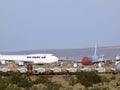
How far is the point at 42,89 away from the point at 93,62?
1904 inches

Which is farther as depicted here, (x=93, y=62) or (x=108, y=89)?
(x=93, y=62)

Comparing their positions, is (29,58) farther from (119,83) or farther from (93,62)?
(119,83)

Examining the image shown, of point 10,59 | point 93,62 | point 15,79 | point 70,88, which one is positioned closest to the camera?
point 70,88

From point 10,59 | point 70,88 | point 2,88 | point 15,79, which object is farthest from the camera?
point 10,59

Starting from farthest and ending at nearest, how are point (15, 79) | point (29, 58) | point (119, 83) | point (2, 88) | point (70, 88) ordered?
point (29, 58), point (15, 79), point (119, 83), point (70, 88), point (2, 88)

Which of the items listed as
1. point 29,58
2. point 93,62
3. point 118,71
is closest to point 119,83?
point 118,71

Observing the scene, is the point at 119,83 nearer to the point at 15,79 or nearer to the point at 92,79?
the point at 92,79

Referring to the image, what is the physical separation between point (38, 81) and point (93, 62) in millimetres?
41837

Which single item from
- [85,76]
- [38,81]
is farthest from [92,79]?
[38,81]

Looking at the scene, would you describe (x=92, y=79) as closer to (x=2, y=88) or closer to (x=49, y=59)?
(x=2, y=88)

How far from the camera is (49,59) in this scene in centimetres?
7606

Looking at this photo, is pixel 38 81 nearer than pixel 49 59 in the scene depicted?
Yes

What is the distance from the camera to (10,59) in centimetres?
8588

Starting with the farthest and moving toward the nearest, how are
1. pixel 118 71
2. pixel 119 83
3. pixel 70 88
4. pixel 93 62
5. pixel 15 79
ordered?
pixel 93 62 < pixel 118 71 < pixel 15 79 < pixel 119 83 < pixel 70 88
